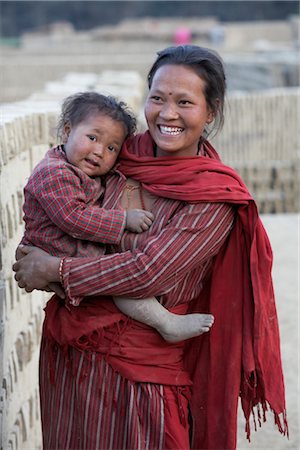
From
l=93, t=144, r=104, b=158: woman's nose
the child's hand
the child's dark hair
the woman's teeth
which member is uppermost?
the child's dark hair

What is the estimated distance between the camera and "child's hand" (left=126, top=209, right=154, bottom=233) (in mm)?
2254

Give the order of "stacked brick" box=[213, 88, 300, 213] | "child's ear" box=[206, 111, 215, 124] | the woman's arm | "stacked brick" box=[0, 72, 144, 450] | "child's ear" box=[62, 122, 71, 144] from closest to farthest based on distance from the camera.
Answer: the woman's arm < "child's ear" box=[206, 111, 215, 124] < "child's ear" box=[62, 122, 71, 144] < "stacked brick" box=[0, 72, 144, 450] < "stacked brick" box=[213, 88, 300, 213]

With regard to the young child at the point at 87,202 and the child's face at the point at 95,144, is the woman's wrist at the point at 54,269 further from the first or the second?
the child's face at the point at 95,144

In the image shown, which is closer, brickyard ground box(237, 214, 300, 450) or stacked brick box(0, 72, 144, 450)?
stacked brick box(0, 72, 144, 450)

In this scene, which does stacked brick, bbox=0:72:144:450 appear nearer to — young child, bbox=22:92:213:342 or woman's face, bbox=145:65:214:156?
young child, bbox=22:92:213:342

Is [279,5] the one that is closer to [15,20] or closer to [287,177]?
[15,20]

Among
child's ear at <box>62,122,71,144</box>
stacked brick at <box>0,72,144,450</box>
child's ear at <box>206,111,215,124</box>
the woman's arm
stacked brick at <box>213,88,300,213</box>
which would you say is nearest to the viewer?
the woman's arm

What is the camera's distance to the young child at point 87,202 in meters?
2.25

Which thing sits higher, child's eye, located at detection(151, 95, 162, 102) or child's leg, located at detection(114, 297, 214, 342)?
child's eye, located at detection(151, 95, 162, 102)

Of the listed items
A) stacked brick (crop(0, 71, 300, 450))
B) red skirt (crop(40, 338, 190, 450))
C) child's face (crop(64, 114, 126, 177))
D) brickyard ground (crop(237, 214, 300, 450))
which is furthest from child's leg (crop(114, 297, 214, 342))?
brickyard ground (crop(237, 214, 300, 450))

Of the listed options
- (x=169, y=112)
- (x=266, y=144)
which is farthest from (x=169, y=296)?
(x=266, y=144)

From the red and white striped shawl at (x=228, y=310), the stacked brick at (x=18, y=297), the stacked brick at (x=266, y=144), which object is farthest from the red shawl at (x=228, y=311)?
the stacked brick at (x=266, y=144)

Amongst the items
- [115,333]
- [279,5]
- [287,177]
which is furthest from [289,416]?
[279,5]

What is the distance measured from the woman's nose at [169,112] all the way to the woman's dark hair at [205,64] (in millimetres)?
95
